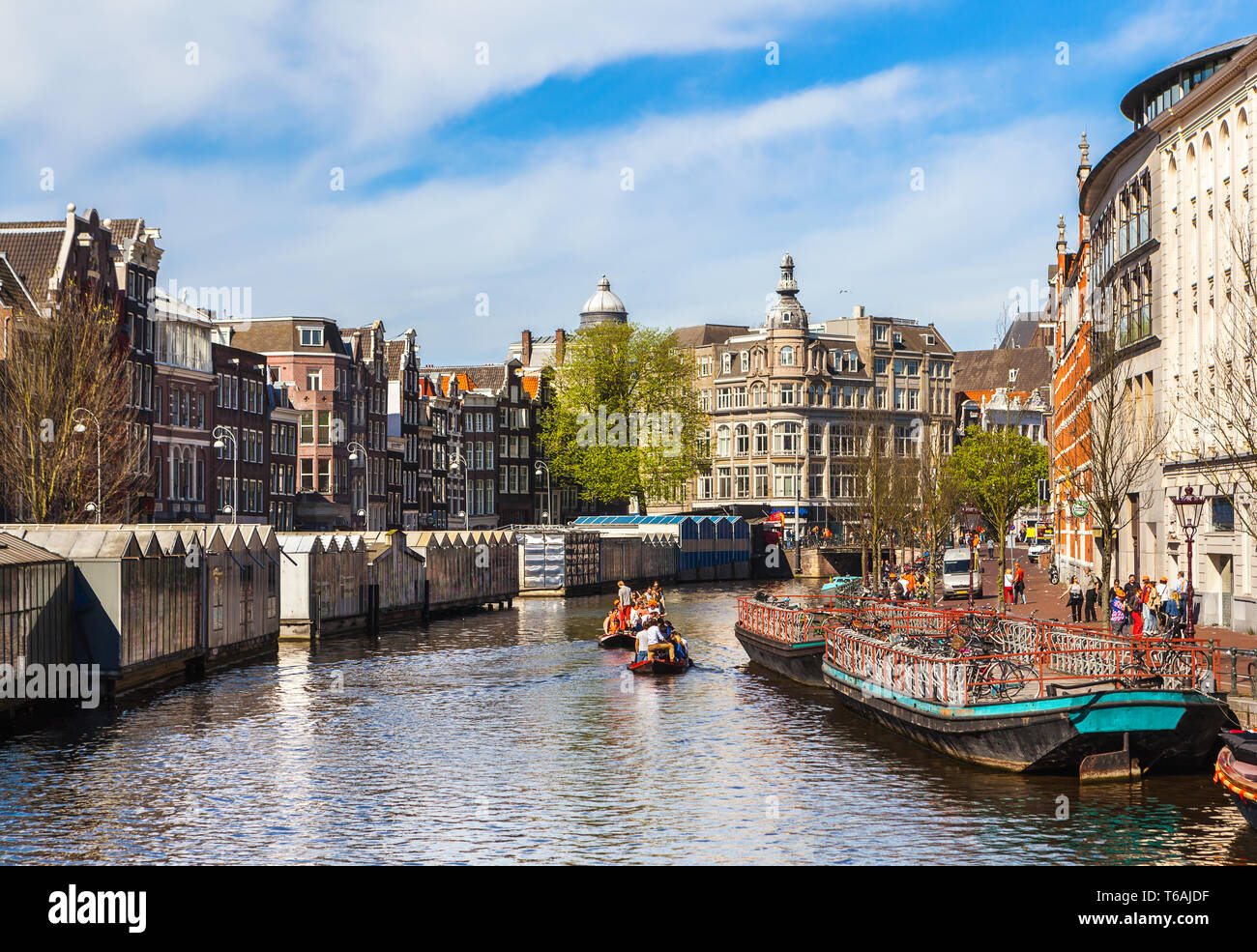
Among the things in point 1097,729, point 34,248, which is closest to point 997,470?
point 34,248

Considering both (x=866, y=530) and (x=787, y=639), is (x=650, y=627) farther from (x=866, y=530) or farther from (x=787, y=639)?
(x=866, y=530)

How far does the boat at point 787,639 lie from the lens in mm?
48344

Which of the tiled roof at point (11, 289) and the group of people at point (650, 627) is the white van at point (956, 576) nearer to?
the group of people at point (650, 627)

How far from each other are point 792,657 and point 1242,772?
25.6 m

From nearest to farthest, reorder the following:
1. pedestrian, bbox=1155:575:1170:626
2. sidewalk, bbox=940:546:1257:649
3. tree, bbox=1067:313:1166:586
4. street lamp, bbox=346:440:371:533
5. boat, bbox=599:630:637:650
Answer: sidewalk, bbox=940:546:1257:649 → pedestrian, bbox=1155:575:1170:626 → tree, bbox=1067:313:1166:586 → boat, bbox=599:630:637:650 → street lamp, bbox=346:440:371:533

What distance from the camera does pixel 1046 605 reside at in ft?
223

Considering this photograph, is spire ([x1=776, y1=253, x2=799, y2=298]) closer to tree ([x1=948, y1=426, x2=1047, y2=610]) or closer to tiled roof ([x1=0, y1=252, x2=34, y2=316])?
tree ([x1=948, y1=426, x2=1047, y2=610])

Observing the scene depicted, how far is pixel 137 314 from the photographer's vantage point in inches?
3356

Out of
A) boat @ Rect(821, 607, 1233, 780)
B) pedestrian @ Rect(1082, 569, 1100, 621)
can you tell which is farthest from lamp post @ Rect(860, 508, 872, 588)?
boat @ Rect(821, 607, 1233, 780)

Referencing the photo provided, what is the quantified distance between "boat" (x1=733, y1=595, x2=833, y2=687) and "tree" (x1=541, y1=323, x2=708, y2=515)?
70.8 m

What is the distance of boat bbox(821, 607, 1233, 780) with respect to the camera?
29766 millimetres

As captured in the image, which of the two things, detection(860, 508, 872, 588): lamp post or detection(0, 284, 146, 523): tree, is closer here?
detection(0, 284, 146, 523): tree

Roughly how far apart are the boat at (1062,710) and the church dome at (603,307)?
145493 mm
